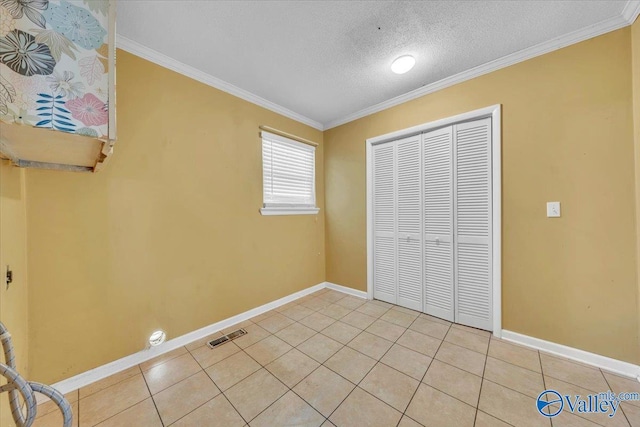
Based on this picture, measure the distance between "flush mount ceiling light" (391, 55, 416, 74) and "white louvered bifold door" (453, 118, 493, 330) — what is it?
0.79 m

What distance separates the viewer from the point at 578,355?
1774 millimetres

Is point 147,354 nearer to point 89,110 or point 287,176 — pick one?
point 89,110

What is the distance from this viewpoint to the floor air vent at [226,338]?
207 cm

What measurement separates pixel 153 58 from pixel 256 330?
2.65 m

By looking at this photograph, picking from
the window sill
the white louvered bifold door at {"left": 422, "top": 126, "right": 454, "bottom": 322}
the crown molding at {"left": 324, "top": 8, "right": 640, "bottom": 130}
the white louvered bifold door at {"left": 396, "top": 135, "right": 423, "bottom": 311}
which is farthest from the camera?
the window sill

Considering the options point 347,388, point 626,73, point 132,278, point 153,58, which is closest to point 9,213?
point 132,278

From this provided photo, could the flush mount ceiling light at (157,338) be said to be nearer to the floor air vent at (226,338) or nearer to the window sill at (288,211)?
the floor air vent at (226,338)

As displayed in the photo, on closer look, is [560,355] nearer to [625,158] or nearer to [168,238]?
[625,158]

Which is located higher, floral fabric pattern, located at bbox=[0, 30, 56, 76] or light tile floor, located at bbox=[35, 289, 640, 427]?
floral fabric pattern, located at bbox=[0, 30, 56, 76]

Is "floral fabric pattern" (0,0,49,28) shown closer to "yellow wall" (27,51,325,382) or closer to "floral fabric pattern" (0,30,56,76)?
"floral fabric pattern" (0,30,56,76)

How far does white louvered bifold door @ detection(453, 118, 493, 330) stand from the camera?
2.18 m

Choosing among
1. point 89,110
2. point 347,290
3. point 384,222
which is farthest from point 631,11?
point 347,290

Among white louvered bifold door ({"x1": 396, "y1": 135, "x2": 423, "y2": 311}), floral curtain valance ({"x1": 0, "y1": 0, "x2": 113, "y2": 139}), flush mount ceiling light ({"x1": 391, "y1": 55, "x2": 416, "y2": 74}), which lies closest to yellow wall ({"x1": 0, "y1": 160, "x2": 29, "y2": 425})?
floral curtain valance ({"x1": 0, "y1": 0, "x2": 113, "y2": 139})

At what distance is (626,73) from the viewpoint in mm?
1625
